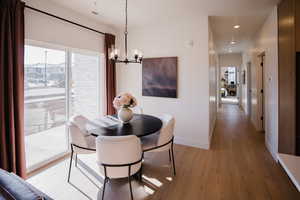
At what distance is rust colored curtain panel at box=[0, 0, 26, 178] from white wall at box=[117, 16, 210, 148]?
2546 mm

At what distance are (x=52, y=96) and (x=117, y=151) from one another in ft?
6.74

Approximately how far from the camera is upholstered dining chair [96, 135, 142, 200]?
189cm

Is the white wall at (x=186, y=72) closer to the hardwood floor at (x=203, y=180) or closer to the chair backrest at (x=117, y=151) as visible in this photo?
the hardwood floor at (x=203, y=180)

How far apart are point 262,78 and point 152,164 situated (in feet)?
12.7

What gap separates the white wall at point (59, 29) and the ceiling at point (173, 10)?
157 millimetres

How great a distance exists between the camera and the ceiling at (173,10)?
3.08 meters

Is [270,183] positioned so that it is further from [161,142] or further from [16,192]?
[16,192]

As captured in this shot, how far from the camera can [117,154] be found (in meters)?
1.92

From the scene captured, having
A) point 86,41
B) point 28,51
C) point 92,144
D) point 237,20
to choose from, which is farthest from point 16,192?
point 237,20

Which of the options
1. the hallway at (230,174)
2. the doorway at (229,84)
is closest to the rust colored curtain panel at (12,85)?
the hallway at (230,174)

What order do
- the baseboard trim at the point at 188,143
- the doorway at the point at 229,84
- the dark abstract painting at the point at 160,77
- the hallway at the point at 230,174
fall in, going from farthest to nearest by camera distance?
the doorway at the point at 229,84 < the dark abstract painting at the point at 160,77 < the baseboard trim at the point at 188,143 < the hallway at the point at 230,174

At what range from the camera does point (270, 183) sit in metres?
2.47

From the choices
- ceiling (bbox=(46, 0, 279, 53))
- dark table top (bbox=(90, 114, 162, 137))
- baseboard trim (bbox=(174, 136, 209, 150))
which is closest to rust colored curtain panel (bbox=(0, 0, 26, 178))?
ceiling (bbox=(46, 0, 279, 53))

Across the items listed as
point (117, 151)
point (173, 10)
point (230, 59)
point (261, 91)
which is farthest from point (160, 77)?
point (230, 59)
